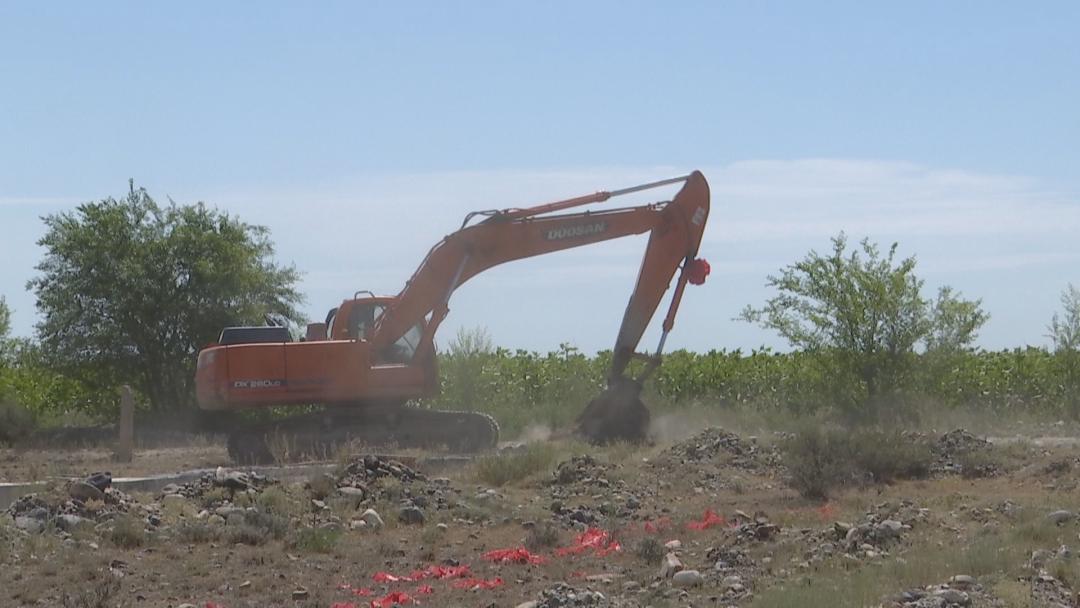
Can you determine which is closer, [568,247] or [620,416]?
[620,416]

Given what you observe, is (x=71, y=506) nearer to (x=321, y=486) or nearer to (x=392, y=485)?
(x=321, y=486)

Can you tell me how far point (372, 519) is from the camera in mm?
17422

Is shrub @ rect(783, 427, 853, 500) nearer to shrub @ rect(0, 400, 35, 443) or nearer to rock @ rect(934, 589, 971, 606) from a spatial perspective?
rock @ rect(934, 589, 971, 606)

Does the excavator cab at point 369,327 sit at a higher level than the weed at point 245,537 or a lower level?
higher

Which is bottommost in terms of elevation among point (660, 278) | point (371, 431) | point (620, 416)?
point (371, 431)

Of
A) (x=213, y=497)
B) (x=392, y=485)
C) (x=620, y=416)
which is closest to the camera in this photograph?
(x=213, y=497)

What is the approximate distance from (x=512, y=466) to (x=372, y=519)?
175 inches

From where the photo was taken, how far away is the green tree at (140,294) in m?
34.0

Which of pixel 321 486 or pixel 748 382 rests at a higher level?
pixel 748 382

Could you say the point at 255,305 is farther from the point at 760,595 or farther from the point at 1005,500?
the point at 760,595

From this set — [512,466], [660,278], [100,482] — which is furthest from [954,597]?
[660,278]

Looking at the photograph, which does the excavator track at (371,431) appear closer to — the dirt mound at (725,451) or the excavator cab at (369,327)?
the excavator cab at (369,327)


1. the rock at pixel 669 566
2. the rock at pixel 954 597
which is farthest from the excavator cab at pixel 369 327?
the rock at pixel 954 597

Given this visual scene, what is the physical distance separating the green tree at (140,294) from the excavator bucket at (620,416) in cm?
1132
